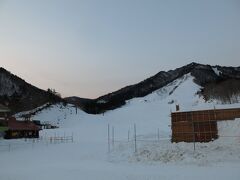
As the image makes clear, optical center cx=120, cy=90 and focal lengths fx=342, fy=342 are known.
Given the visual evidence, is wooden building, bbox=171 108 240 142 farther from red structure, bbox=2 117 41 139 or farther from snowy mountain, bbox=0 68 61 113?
snowy mountain, bbox=0 68 61 113

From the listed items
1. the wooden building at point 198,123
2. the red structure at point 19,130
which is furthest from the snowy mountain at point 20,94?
the wooden building at point 198,123

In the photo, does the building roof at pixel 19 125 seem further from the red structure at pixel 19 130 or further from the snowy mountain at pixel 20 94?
the snowy mountain at pixel 20 94

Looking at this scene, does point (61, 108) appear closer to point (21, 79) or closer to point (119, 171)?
point (21, 79)

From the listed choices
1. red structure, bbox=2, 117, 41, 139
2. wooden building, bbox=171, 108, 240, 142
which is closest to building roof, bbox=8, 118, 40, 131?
red structure, bbox=2, 117, 41, 139

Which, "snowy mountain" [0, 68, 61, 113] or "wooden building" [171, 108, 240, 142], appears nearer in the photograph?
"wooden building" [171, 108, 240, 142]

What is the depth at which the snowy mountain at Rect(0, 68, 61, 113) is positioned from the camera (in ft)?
523

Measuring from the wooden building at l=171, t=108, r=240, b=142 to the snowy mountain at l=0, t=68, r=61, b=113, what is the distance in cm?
12060

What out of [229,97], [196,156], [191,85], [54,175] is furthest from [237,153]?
[191,85]

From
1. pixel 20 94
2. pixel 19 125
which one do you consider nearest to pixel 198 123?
pixel 19 125

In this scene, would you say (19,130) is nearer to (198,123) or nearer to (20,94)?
(198,123)

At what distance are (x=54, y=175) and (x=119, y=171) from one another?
4855 mm

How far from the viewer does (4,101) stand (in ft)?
509

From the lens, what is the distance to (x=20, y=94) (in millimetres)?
170500

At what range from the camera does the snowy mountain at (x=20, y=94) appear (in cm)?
15938
